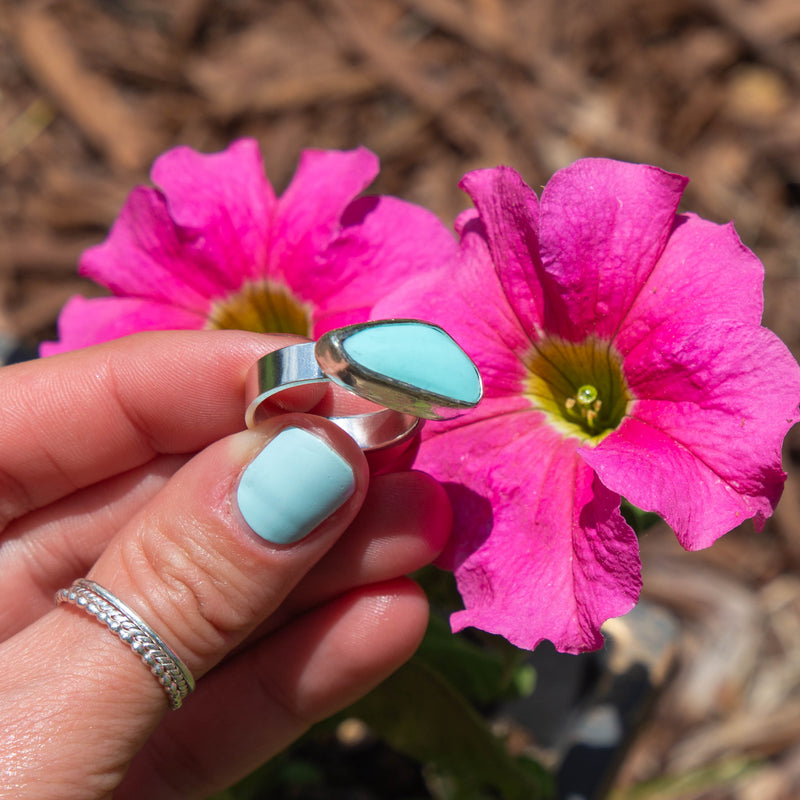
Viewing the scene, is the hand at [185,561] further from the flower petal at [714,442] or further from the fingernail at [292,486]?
the flower petal at [714,442]

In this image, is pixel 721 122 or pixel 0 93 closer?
pixel 721 122

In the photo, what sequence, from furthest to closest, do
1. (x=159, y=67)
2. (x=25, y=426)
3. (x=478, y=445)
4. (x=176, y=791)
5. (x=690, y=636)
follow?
1. (x=159, y=67)
2. (x=690, y=636)
3. (x=176, y=791)
4. (x=25, y=426)
5. (x=478, y=445)

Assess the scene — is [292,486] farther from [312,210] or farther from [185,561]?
[312,210]

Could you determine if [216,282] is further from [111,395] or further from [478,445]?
[478,445]

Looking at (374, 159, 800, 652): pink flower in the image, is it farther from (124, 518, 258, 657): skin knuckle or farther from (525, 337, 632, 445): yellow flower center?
(124, 518, 258, 657): skin knuckle

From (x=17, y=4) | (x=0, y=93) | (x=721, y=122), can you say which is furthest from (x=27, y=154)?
(x=721, y=122)

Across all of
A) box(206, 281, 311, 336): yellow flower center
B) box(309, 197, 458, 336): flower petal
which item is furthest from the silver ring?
box(206, 281, 311, 336): yellow flower center
